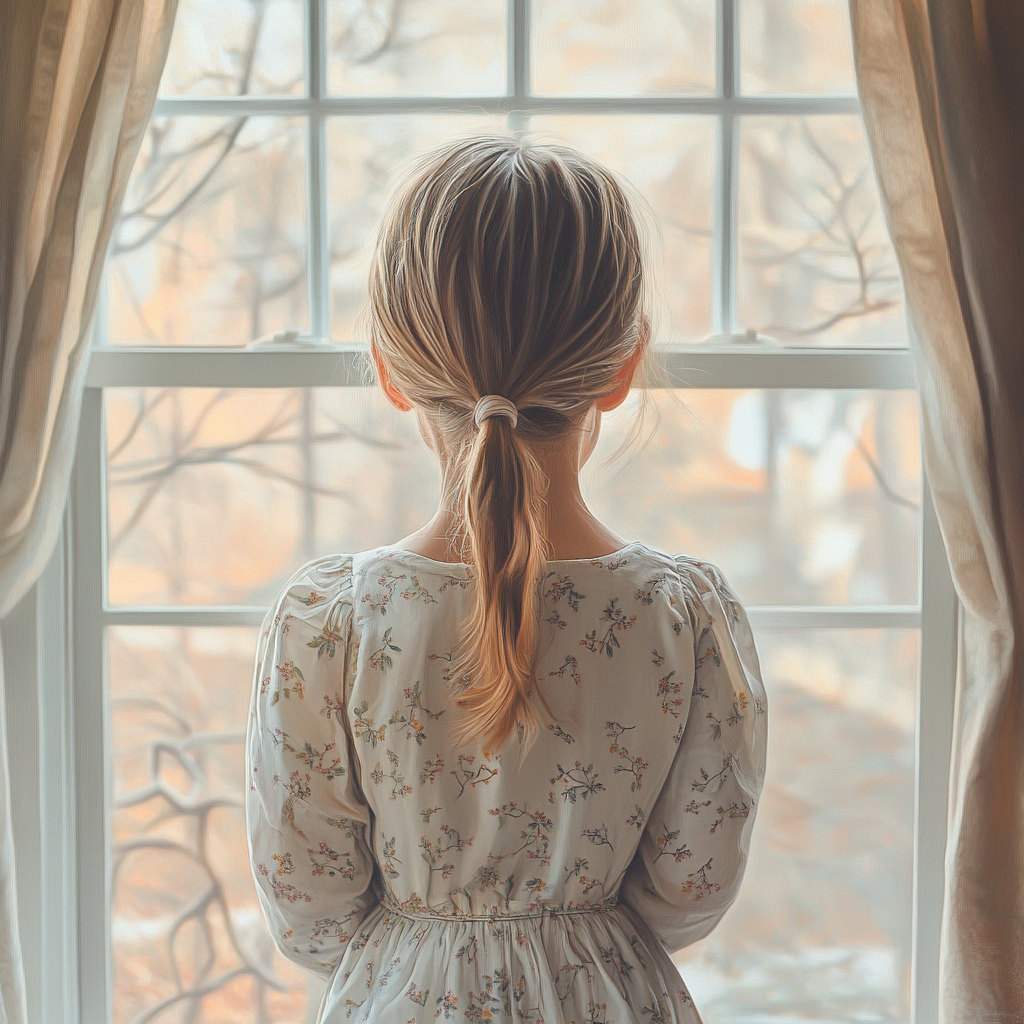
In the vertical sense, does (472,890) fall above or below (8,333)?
below

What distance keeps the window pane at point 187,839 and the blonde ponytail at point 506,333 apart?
25.8 inches

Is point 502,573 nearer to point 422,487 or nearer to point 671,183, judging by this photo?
point 422,487

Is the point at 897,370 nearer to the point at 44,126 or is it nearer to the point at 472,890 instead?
the point at 472,890

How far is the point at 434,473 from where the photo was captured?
1319 millimetres

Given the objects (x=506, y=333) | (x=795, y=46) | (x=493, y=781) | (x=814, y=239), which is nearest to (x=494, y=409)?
(x=506, y=333)

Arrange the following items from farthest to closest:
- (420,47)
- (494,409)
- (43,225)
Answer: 1. (420,47)
2. (43,225)
3. (494,409)

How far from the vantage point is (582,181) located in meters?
0.82

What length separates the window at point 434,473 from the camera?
1.27 m

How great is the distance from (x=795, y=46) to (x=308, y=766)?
3.88ft

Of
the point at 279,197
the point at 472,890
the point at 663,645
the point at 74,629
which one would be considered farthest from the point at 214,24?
the point at 472,890

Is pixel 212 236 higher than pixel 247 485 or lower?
higher

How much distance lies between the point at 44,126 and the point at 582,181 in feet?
2.47

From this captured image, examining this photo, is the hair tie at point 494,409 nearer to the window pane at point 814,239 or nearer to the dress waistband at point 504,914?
the dress waistband at point 504,914

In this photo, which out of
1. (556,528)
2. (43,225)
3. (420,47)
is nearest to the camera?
(556,528)
